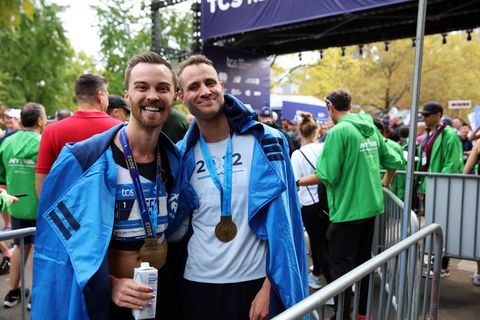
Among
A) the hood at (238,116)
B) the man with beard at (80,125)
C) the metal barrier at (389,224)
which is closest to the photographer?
the hood at (238,116)

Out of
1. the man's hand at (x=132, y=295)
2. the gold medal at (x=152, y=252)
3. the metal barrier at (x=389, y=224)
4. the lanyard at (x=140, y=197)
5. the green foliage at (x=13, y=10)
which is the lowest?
the metal barrier at (x=389, y=224)

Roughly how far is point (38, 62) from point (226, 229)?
929 inches

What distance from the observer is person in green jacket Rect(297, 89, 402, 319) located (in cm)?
382

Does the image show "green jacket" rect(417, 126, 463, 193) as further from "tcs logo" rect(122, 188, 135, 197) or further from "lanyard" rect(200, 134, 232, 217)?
"tcs logo" rect(122, 188, 135, 197)

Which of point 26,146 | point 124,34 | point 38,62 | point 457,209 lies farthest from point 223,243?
point 38,62

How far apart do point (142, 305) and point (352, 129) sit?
261 centimetres

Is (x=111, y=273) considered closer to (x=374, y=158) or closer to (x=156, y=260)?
(x=156, y=260)

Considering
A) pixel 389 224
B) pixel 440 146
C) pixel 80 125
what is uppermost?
pixel 80 125

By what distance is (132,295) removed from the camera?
1.77 metres

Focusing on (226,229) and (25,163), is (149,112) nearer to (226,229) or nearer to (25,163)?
(226,229)

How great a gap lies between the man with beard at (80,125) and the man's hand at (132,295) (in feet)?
6.39

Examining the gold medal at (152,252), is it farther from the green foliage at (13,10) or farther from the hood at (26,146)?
the hood at (26,146)

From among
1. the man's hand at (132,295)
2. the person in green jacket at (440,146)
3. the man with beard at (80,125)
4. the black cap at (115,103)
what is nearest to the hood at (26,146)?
the black cap at (115,103)

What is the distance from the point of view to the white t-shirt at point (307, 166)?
15.7 ft
